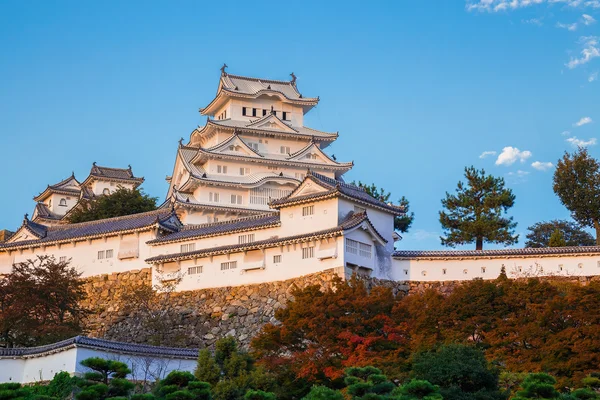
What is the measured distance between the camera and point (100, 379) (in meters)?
28.5

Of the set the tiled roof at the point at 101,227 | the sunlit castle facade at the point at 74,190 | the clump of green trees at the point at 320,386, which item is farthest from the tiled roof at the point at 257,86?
the clump of green trees at the point at 320,386

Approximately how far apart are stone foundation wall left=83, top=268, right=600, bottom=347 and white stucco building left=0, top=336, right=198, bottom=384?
6.34 meters

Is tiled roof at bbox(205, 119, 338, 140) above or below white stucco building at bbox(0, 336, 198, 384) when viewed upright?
above

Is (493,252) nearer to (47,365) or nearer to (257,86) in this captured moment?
(47,365)

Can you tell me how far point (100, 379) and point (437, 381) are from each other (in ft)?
32.2

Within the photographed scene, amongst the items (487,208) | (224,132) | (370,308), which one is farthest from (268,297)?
(224,132)

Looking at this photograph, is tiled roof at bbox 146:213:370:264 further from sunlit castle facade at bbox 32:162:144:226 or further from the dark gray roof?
sunlit castle facade at bbox 32:162:144:226

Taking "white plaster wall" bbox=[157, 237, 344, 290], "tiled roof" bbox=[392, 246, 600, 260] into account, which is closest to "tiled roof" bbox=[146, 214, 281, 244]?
"white plaster wall" bbox=[157, 237, 344, 290]

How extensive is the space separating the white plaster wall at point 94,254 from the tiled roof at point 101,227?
0.36m

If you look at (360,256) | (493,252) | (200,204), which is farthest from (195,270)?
(493,252)

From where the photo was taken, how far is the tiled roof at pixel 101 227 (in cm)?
4653

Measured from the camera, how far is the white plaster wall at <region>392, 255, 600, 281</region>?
128ft

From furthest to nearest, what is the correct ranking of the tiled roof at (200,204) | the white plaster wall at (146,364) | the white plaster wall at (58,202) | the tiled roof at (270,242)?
the white plaster wall at (58,202) → the tiled roof at (200,204) → the tiled roof at (270,242) → the white plaster wall at (146,364)

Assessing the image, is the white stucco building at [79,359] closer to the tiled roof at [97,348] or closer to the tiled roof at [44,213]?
the tiled roof at [97,348]
